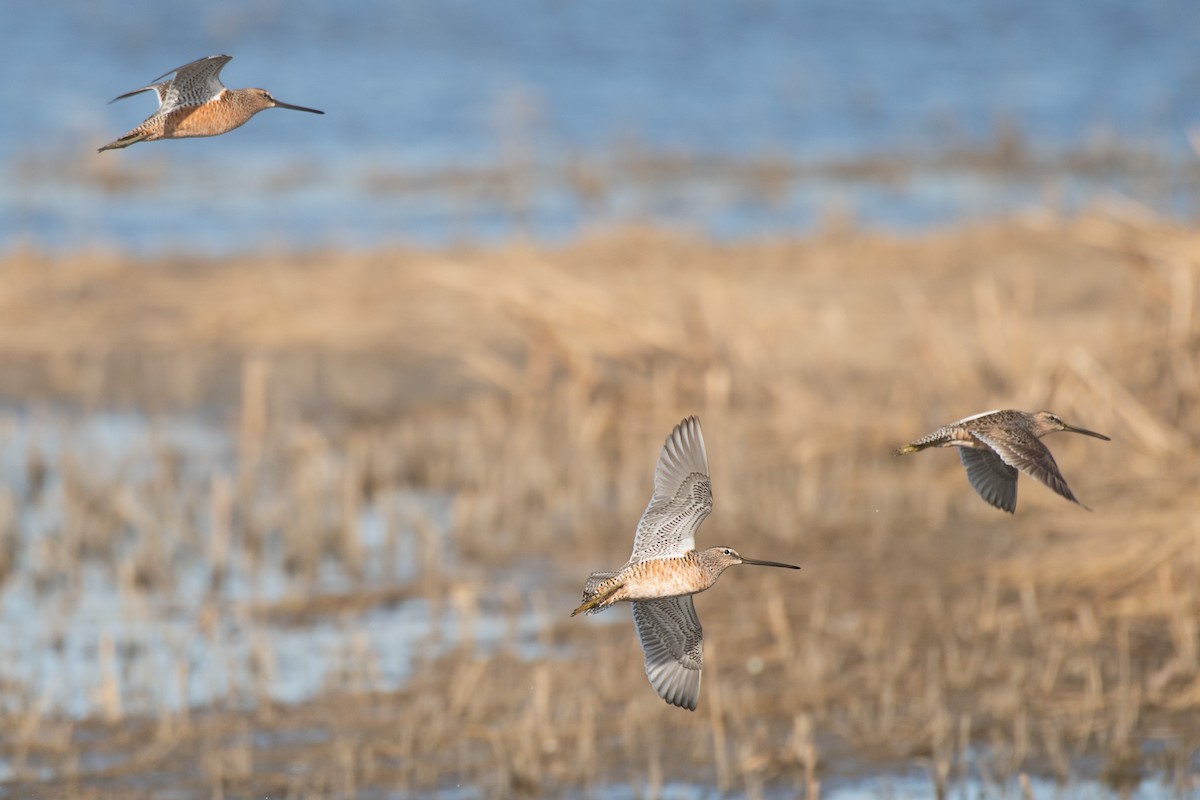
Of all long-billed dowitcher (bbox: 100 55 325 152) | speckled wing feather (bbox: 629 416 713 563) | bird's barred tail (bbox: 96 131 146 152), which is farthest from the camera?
speckled wing feather (bbox: 629 416 713 563)

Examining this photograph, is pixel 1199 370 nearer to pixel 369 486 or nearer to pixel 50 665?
pixel 369 486

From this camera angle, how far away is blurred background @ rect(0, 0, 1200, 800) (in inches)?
266

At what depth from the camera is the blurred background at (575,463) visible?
676cm

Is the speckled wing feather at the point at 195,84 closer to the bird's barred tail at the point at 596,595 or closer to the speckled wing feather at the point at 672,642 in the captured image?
the bird's barred tail at the point at 596,595

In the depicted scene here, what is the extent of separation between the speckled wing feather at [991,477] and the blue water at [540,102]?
44.5 feet

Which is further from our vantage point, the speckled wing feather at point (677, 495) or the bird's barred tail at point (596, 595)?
the speckled wing feather at point (677, 495)

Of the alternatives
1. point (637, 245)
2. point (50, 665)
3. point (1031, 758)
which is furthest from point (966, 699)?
point (637, 245)

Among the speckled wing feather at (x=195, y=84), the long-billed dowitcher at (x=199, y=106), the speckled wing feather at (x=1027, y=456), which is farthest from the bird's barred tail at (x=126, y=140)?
the speckled wing feather at (x=1027, y=456)

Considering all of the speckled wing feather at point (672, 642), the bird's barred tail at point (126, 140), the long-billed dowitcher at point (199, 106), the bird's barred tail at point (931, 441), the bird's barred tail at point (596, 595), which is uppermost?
the long-billed dowitcher at point (199, 106)

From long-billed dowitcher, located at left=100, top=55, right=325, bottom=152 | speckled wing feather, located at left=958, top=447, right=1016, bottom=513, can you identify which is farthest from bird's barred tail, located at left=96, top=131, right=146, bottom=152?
speckled wing feather, located at left=958, top=447, right=1016, bottom=513

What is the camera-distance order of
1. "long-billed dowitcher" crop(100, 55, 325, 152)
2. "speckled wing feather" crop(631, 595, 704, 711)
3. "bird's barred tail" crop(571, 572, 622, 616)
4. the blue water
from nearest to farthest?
"long-billed dowitcher" crop(100, 55, 325, 152)
"bird's barred tail" crop(571, 572, 622, 616)
"speckled wing feather" crop(631, 595, 704, 711)
the blue water

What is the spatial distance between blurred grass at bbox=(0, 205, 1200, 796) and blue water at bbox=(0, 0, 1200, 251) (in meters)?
3.08

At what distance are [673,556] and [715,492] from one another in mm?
6257

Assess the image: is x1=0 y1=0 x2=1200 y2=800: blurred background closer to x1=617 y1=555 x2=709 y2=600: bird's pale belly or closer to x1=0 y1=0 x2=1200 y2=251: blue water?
x1=0 y1=0 x2=1200 y2=251: blue water
